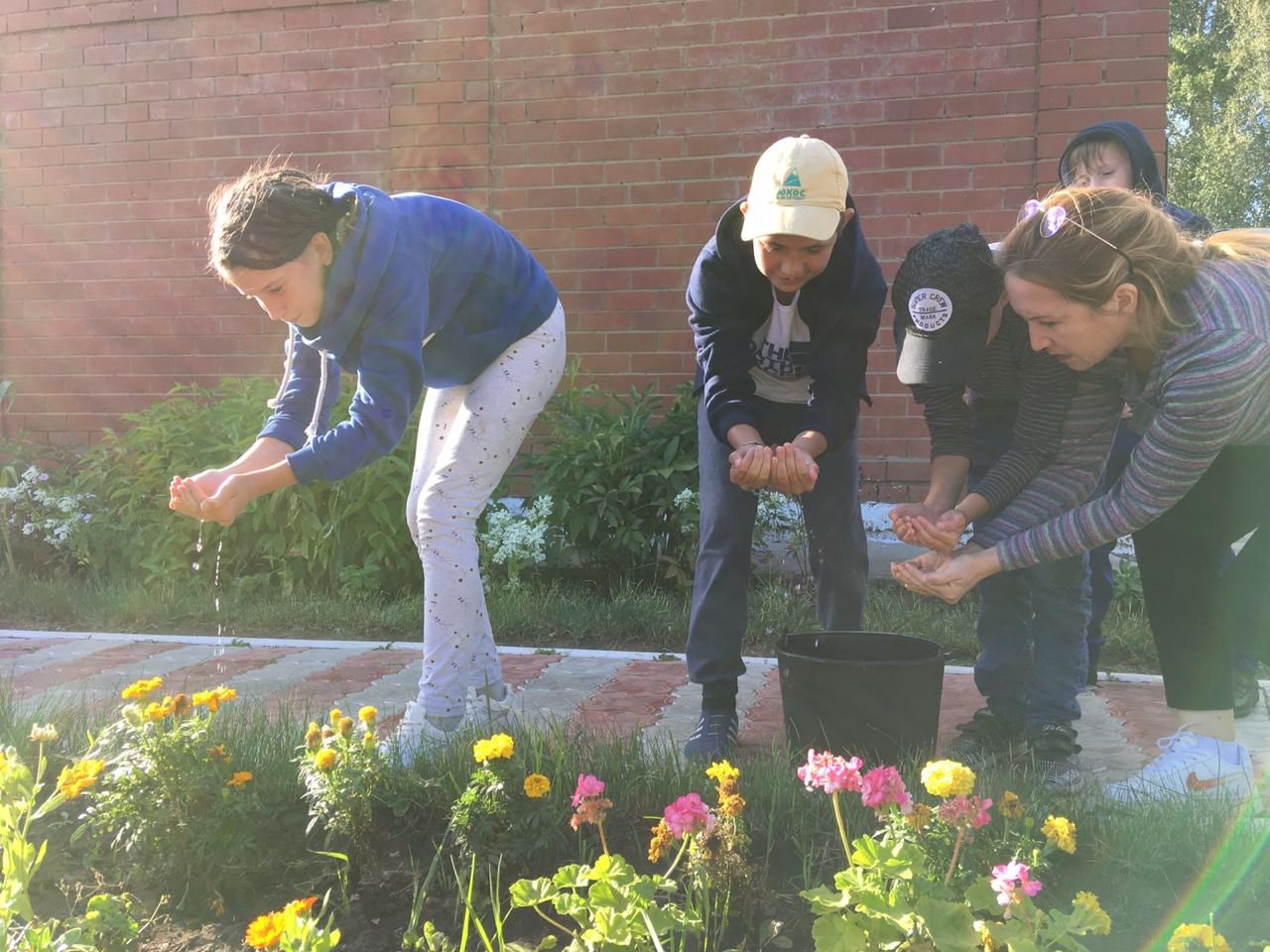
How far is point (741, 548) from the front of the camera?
117 inches

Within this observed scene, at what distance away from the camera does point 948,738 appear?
3100mm

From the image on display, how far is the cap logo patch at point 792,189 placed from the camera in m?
2.60

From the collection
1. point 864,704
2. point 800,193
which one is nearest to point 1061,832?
point 864,704

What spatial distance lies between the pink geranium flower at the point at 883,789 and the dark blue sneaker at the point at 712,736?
3.46 feet

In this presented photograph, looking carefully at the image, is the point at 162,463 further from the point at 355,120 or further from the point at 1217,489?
the point at 1217,489

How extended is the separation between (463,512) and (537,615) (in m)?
1.76

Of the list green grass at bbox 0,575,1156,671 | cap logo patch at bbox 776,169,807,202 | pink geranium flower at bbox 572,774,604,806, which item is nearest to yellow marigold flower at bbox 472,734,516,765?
pink geranium flower at bbox 572,774,604,806

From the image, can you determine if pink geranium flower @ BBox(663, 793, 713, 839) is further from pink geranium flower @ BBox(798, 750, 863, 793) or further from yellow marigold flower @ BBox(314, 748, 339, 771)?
yellow marigold flower @ BBox(314, 748, 339, 771)

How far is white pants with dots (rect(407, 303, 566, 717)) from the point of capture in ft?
9.42

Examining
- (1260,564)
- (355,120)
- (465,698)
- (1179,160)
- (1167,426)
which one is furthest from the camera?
(1179,160)

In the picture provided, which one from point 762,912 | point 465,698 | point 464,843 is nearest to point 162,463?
point 465,698

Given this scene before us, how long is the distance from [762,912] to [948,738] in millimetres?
1327

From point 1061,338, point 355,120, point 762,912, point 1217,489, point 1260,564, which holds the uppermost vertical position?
point 355,120

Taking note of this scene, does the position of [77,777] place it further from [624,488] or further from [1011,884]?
[624,488]
